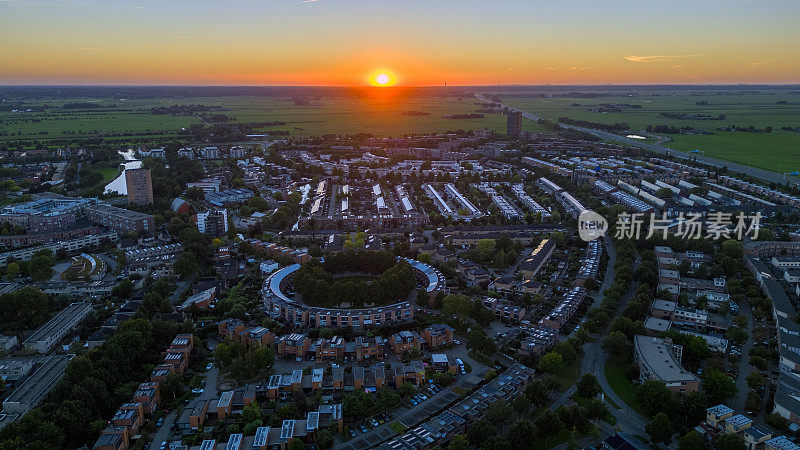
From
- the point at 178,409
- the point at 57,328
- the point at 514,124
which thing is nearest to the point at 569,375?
the point at 178,409

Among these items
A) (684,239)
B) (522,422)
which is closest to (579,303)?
(522,422)

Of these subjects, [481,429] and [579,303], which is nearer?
[481,429]

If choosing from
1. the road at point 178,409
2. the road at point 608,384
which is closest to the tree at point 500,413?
the road at point 608,384

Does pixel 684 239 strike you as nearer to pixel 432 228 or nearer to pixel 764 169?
pixel 432 228

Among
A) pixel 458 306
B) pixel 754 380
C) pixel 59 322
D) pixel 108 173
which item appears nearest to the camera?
pixel 754 380

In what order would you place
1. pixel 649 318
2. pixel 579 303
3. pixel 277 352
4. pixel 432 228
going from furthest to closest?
pixel 432 228 → pixel 579 303 → pixel 649 318 → pixel 277 352

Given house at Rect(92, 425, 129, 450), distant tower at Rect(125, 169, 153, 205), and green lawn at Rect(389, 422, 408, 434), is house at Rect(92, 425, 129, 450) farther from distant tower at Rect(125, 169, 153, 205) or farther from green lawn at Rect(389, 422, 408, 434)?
distant tower at Rect(125, 169, 153, 205)

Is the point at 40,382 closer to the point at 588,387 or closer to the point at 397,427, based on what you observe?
the point at 397,427
